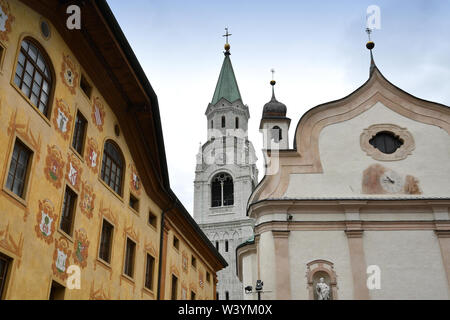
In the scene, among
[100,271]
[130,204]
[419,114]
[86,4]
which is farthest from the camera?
[419,114]

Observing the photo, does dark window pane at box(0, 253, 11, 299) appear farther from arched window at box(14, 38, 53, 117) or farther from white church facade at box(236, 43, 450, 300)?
white church facade at box(236, 43, 450, 300)

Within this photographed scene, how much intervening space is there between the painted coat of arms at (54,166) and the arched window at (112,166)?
2977 mm

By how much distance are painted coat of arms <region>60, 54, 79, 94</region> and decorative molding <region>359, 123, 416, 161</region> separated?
1386 centimetres

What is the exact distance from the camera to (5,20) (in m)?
11.8

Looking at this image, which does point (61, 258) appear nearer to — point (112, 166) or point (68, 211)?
point (68, 211)

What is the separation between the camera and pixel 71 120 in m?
14.6

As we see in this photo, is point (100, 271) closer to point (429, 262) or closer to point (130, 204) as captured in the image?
point (130, 204)

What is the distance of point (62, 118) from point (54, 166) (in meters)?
1.46

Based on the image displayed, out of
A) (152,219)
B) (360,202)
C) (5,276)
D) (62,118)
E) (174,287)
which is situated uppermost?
(360,202)

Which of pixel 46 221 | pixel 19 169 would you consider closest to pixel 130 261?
pixel 46 221

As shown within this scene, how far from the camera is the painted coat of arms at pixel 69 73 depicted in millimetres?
14453

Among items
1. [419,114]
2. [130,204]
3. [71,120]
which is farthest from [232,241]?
[71,120]

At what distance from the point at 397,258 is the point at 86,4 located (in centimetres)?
1542

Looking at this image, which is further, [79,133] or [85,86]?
[85,86]
